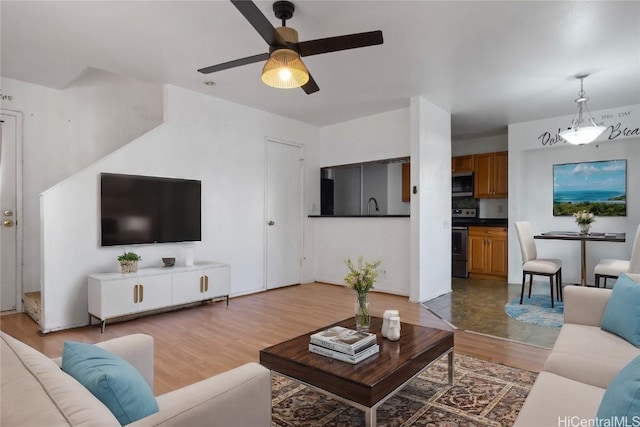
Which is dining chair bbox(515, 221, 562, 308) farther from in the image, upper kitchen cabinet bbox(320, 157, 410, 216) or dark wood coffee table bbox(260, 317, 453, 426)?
dark wood coffee table bbox(260, 317, 453, 426)

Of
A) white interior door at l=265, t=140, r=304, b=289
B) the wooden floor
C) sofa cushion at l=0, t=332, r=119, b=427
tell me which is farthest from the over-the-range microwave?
sofa cushion at l=0, t=332, r=119, b=427

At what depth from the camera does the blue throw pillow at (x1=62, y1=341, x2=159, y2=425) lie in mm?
952

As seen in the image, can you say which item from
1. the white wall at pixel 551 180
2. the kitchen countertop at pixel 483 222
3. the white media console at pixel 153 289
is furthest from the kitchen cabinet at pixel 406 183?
the white media console at pixel 153 289

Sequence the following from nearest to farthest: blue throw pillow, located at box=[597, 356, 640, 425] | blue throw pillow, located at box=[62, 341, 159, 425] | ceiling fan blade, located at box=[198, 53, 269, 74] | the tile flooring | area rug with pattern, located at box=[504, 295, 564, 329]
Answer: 1. blue throw pillow, located at box=[597, 356, 640, 425]
2. blue throw pillow, located at box=[62, 341, 159, 425]
3. ceiling fan blade, located at box=[198, 53, 269, 74]
4. the tile flooring
5. area rug with pattern, located at box=[504, 295, 564, 329]

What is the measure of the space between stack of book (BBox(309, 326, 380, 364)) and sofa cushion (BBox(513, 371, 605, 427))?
2.42 feet

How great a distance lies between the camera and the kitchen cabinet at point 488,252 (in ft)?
20.2

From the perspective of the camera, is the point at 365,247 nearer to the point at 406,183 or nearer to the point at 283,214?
the point at 283,214

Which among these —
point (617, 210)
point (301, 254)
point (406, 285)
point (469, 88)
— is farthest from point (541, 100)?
point (301, 254)

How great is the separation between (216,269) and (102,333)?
4.36 feet

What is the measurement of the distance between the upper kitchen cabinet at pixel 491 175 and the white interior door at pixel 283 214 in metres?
3.35

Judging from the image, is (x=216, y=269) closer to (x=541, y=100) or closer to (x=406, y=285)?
(x=406, y=285)

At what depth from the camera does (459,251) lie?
21.6ft

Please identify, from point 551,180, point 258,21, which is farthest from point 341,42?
point 551,180

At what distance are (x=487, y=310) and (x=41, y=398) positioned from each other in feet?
14.2
